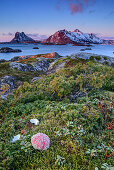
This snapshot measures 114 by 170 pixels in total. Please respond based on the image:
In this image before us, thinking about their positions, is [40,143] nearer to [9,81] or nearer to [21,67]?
[9,81]

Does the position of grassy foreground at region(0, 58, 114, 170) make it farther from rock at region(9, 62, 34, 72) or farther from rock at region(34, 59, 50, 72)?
rock at region(34, 59, 50, 72)

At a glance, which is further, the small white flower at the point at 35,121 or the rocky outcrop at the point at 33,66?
the rocky outcrop at the point at 33,66

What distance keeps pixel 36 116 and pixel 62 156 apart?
6.42ft

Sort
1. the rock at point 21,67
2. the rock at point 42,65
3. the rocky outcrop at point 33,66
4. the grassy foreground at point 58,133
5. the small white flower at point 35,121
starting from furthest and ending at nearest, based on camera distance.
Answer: the rock at point 42,65
the rocky outcrop at point 33,66
the rock at point 21,67
the small white flower at point 35,121
the grassy foreground at point 58,133

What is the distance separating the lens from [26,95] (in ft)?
19.6

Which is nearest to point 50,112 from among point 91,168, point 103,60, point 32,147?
point 32,147

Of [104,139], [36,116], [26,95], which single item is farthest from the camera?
[26,95]

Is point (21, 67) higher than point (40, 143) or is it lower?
higher

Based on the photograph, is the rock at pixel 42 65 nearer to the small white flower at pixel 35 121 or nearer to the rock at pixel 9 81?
the rock at pixel 9 81

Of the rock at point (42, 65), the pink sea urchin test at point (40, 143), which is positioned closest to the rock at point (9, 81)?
the rock at point (42, 65)

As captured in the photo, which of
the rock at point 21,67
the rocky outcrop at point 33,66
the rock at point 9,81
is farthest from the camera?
the rocky outcrop at point 33,66

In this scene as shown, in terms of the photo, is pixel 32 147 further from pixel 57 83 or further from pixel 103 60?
pixel 103 60

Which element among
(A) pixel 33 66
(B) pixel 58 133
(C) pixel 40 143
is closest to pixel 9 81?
(A) pixel 33 66

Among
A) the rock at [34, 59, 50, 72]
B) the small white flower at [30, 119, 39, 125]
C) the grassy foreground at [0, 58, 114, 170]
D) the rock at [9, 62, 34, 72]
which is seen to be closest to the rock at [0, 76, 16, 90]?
the rock at [9, 62, 34, 72]
